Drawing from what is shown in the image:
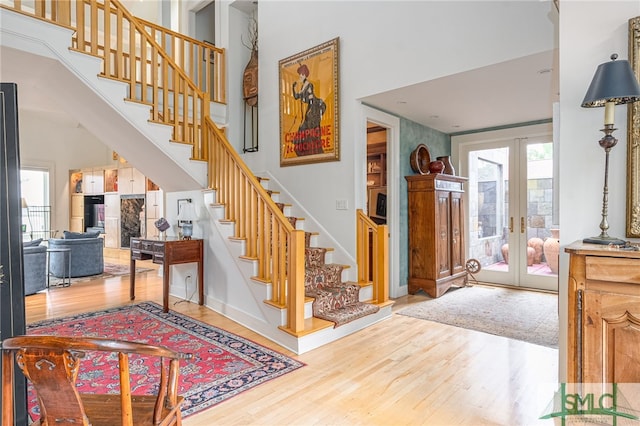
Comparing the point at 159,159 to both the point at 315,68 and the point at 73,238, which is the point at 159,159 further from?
the point at 73,238

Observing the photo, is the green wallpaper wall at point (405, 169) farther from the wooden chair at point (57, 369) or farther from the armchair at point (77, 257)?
the armchair at point (77, 257)

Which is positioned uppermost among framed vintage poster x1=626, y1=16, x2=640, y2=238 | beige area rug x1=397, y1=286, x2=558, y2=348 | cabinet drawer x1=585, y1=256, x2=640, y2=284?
framed vintage poster x1=626, y1=16, x2=640, y2=238

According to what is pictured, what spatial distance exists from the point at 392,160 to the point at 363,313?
228 centimetres

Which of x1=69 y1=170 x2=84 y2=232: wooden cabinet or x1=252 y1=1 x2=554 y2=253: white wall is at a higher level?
x1=252 y1=1 x2=554 y2=253: white wall

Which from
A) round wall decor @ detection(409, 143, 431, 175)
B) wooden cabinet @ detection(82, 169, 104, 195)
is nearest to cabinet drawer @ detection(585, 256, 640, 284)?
round wall decor @ detection(409, 143, 431, 175)

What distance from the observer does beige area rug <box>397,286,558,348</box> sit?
349cm

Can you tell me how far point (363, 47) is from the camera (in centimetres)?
411

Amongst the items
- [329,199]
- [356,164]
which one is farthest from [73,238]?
[356,164]

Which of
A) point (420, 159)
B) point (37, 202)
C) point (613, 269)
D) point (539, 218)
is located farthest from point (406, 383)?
point (37, 202)

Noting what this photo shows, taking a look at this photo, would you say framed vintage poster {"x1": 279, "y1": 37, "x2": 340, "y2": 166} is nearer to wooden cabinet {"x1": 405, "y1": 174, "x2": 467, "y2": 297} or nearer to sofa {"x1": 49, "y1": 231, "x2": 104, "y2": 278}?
wooden cabinet {"x1": 405, "y1": 174, "x2": 467, "y2": 297}

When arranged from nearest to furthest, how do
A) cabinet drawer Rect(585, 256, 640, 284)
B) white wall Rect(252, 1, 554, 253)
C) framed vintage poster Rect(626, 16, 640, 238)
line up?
cabinet drawer Rect(585, 256, 640, 284) < framed vintage poster Rect(626, 16, 640, 238) < white wall Rect(252, 1, 554, 253)

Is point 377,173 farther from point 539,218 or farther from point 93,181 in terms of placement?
point 93,181

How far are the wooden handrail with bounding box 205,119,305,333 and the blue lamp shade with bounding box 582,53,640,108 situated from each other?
2135 millimetres

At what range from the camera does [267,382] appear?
2486 mm
